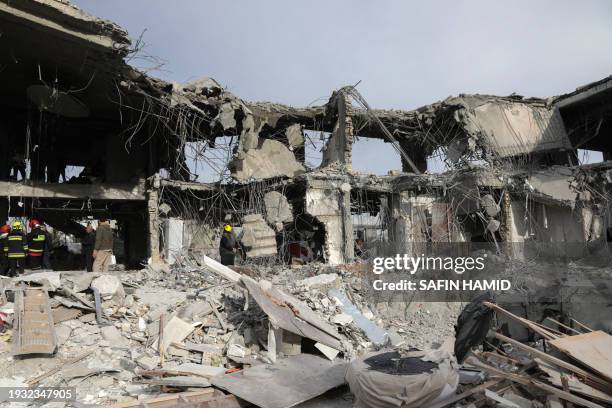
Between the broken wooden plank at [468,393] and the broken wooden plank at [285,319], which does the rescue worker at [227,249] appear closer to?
the broken wooden plank at [285,319]

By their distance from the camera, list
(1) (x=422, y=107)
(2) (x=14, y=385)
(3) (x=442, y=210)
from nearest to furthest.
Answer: (2) (x=14, y=385), (3) (x=442, y=210), (1) (x=422, y=107)

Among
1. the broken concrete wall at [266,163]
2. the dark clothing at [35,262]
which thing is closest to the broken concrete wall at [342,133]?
the broken concrete wall at [266,163]

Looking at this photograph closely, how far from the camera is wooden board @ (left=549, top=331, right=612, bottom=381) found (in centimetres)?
449

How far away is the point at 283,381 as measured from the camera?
5.54 meters

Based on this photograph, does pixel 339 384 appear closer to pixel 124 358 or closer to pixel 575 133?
pixel 124 358

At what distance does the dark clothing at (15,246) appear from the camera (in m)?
9.93

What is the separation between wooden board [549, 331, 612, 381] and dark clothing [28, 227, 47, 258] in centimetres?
1098

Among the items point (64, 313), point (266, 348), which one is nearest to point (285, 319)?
point (266, 348)

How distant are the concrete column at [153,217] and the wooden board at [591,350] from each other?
36.4 feet

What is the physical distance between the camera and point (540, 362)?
4762 millimetres

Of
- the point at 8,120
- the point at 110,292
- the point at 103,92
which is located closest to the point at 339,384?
the point at 110,292

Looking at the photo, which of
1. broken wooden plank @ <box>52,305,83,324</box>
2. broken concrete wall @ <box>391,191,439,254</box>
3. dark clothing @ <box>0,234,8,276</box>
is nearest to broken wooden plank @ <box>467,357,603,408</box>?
broken wooden plank @ <box>52,305,83,324</box>

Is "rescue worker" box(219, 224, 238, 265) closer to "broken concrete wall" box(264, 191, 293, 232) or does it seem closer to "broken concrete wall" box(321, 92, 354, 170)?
"broken concrete wall" box(264, 191, 293, 232)

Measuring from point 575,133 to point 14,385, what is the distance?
20109 millimetres
